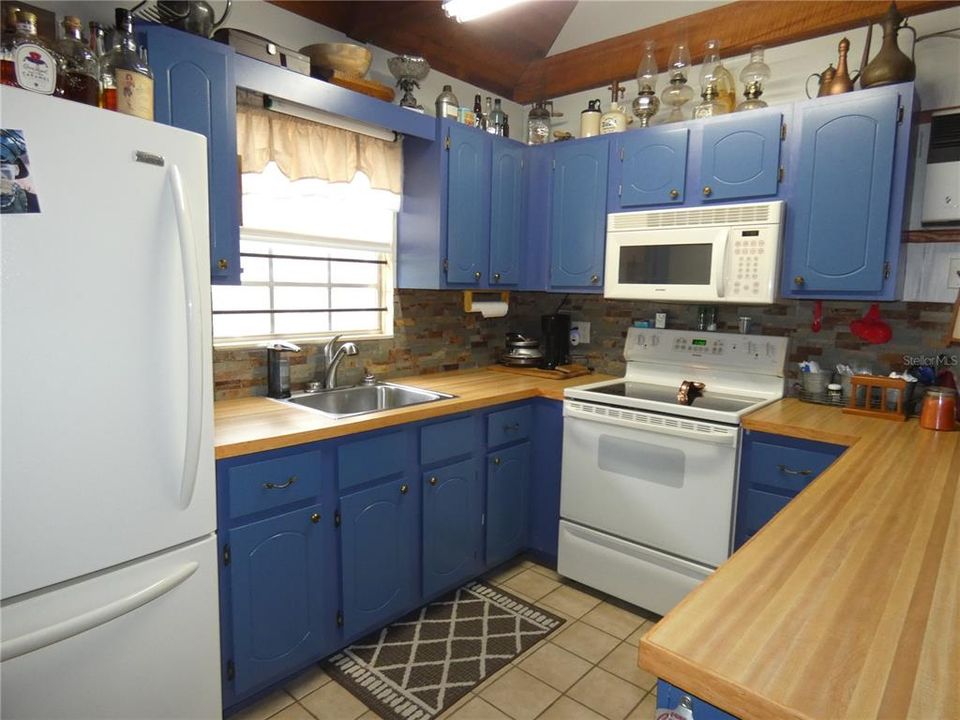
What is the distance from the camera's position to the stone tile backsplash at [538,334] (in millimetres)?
A: 2330

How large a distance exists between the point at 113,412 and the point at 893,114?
2678mm

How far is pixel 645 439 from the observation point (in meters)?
2.39

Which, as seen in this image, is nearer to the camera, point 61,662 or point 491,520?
point 61,662

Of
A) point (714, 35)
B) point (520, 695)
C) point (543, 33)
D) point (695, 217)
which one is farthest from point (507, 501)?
point (543, 33)

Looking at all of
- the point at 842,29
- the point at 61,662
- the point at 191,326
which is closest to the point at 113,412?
the point at 191,326

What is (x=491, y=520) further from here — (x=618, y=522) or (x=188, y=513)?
(x=188, y=513)

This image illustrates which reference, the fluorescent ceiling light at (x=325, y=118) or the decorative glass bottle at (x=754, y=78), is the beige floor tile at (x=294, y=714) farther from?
the decorative glass bottle at (x=754, y=78)

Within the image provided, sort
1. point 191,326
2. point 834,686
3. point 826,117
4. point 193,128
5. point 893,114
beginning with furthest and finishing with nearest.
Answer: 1. point 826,117
2. point 893,114
3. point 193,128
4. point 191,326
5. point 834,686

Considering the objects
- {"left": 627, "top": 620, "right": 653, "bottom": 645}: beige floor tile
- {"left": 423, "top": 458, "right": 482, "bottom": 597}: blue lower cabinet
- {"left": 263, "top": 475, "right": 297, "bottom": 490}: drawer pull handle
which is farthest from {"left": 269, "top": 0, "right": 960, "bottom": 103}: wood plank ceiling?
{"left": 627, "top": 620, "right": 653, "bottom": 645}: beige floor tile

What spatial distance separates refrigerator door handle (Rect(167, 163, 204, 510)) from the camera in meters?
1.36

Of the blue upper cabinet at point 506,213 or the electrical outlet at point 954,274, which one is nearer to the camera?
the electrical outlet at point 954,274

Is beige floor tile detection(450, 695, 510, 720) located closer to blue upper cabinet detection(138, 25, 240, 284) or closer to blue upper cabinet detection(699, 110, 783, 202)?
blue upper cabinet detection(138, 25, 240, 284)

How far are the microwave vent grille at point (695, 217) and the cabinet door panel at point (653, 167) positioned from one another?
8 centimetres

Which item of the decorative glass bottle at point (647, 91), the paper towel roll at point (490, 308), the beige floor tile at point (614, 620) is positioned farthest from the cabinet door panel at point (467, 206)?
the beige floor tile at point (614, 620)
